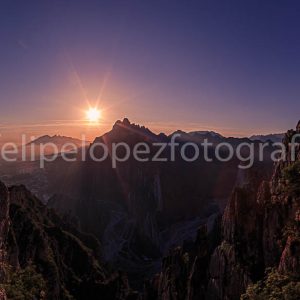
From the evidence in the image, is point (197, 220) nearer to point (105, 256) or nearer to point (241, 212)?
point (105, 256)

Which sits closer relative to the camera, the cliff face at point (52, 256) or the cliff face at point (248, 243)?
the cliff face at point (248, 243)

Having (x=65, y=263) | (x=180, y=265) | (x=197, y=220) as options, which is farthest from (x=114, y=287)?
(x=197, y=220)

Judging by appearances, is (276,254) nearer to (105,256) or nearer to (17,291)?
(17,291)

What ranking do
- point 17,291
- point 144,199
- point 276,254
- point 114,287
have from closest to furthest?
point 17,291, point 276,254, point 114,287, point 144,199

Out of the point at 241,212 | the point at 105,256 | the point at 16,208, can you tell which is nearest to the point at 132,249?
the point at 105,256

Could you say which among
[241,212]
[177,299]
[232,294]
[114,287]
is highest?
[241,212]

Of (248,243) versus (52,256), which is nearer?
(248,243)

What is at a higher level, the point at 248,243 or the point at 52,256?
the point at 248,243

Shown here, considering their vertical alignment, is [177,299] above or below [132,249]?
above

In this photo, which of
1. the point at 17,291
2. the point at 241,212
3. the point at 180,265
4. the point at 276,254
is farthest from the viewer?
the point at 180,265

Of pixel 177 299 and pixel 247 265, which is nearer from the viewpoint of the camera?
pixel 247 265

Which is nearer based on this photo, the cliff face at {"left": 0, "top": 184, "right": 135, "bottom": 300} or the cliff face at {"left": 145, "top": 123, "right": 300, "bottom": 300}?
the cliff face at {"left": 145, "top": 123, "right": 300, "bottom": 300}
